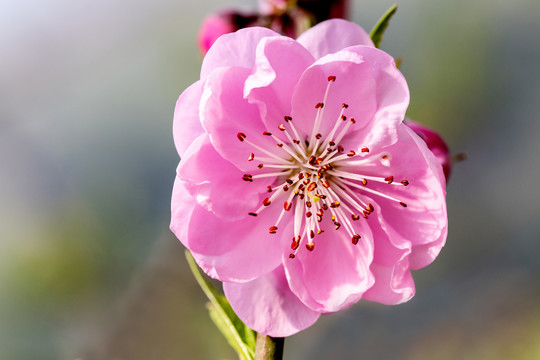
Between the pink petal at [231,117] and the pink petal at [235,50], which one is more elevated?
the pink petal at [235,50]

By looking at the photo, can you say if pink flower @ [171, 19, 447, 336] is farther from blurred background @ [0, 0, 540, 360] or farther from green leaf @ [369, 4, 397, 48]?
blurred background @ [0, 0, 540, 360]

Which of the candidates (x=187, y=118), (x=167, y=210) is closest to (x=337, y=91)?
(x=187, y=118)

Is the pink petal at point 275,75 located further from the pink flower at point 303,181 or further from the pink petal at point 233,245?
the pink petal at point 233,245

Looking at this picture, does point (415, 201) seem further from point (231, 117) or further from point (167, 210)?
point (167, 210)

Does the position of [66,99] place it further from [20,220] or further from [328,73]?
[328,73]

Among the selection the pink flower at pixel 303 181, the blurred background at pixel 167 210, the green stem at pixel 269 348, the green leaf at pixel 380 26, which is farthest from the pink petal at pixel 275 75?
the blurred background at pixel 167 210

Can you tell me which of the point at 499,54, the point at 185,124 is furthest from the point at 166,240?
the point at 185,124
